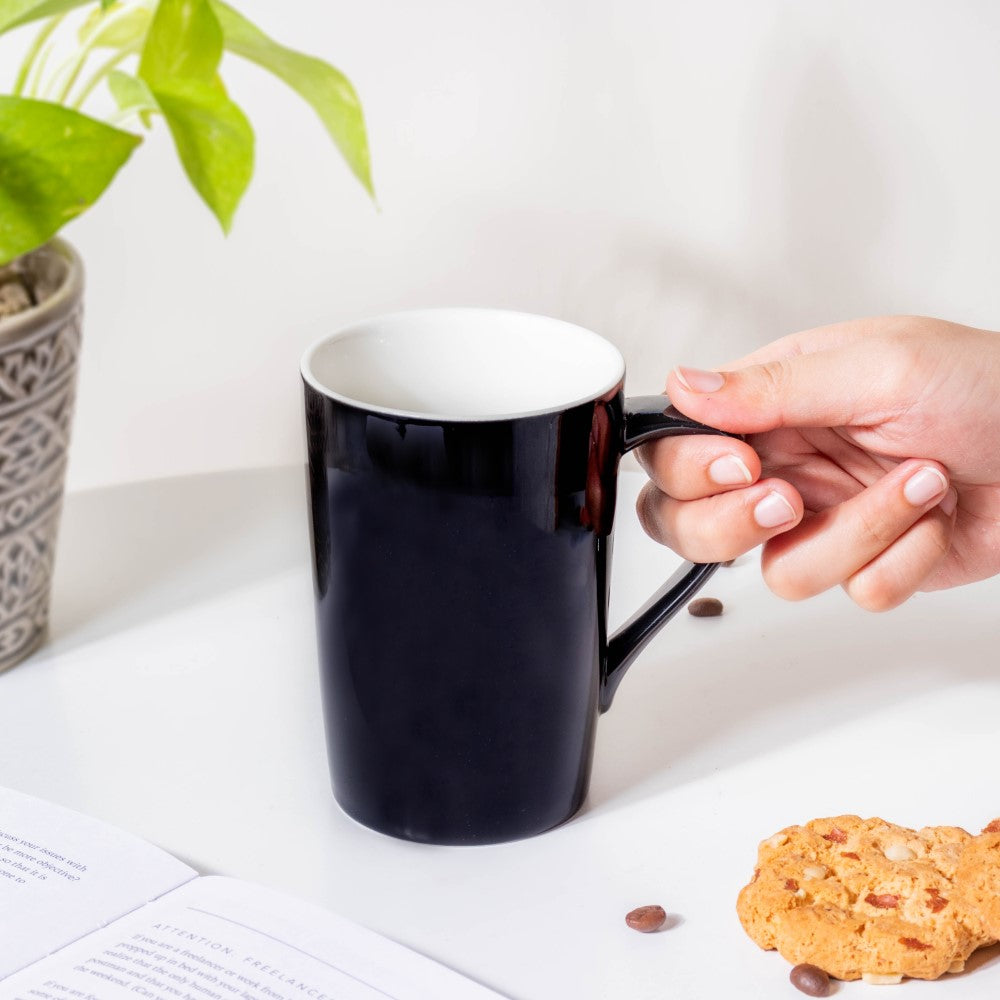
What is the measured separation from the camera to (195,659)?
839mm

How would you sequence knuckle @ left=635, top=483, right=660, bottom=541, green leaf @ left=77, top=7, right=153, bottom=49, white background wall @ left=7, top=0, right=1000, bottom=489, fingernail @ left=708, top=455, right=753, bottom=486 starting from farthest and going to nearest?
white background wall @ left=7, top=0, right=1000, bottom=489 < green leaf @ left=77, top=7, right=153, bottom=49 < knuckle @ left=635, top=483, right=660, bottom=541 < fingernail @ left=708, top=455, right=753, bottom=486

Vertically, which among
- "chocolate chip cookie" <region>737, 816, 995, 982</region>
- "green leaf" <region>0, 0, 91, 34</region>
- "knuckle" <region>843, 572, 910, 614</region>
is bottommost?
"chocolate chip cookie" <region>737, 816, 995, 982</region>

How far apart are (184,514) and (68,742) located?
12.1 inches

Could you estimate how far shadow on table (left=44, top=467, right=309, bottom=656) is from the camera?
905 mm

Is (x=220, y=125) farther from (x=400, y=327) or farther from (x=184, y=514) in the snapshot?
(x=184, y=514)

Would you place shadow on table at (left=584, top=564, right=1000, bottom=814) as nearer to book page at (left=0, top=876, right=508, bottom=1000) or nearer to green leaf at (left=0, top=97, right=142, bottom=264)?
book page at (left=0, top=876, right=508, bottom=1000)

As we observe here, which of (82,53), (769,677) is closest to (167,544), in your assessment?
(82,53)

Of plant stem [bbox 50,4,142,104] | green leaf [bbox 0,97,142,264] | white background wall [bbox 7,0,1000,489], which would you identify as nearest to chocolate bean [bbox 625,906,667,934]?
green leaf [bbox 0,97,142,264]

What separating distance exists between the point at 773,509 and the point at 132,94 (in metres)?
0.41

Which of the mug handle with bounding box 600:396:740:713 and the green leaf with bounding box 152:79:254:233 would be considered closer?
the mug handle with bounding box 600:396:740:713

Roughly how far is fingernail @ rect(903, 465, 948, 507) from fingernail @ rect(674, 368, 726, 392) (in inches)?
4.3

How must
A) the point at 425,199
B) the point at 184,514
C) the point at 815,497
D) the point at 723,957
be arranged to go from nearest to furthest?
the point at 723,957 < the point at 815,497 < the point at 184,514 < the point at 425,199

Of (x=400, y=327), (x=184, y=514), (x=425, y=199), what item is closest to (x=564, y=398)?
(x=400, y=327)

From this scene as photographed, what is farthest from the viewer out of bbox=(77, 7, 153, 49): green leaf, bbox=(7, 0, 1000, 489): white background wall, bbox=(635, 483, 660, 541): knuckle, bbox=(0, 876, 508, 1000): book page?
bbox=(7, 0, 1000, 489): white background wall
